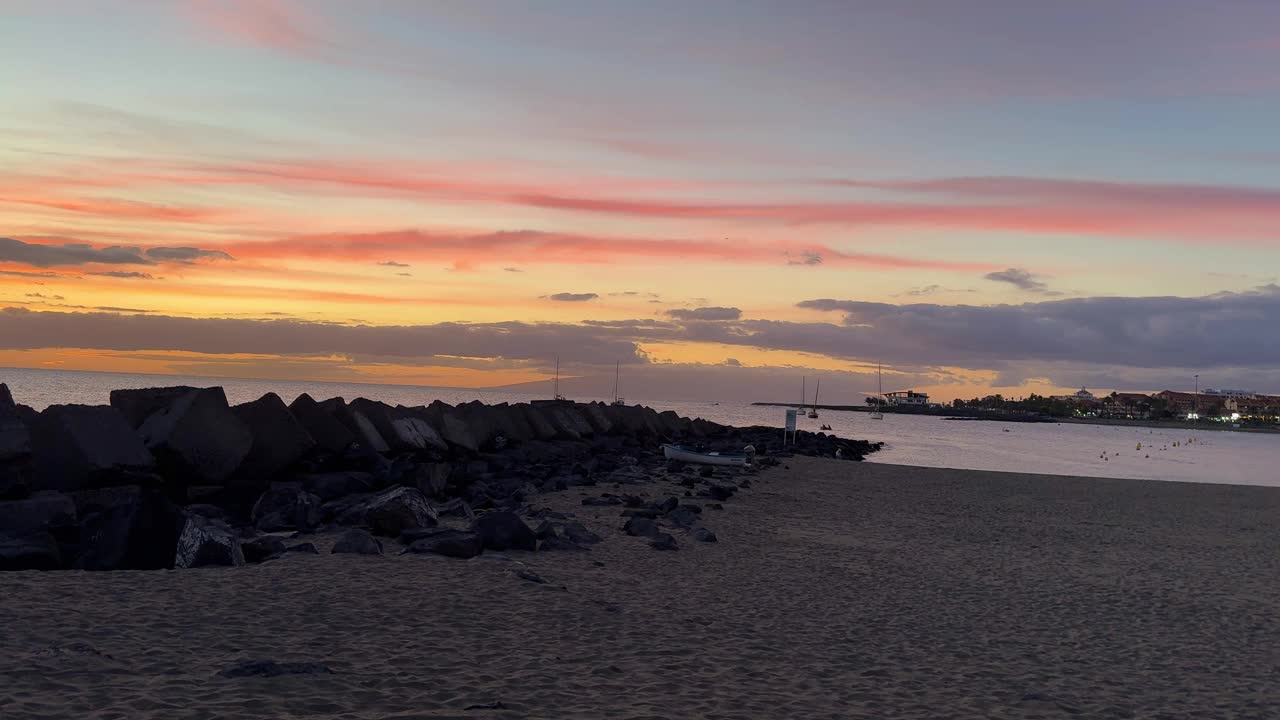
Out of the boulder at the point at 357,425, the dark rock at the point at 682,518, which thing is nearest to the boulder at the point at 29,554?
the dark rock at the point at 682,518

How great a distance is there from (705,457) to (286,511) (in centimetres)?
1932

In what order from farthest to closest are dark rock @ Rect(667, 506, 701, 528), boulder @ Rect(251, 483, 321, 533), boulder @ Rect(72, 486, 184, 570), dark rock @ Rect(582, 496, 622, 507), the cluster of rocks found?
dark rock @ Rect(582, 496, 622, 507)
dark rock @ Rect(667, 506, 701, 528)
boulder @ Rect(251, 483, 321, 533)
the cluster of rocks
boulder @ Rect(72, 486, 184, 570)

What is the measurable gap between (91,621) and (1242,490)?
121 feet

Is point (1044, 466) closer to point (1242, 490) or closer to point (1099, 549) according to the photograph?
point (1242, 490)

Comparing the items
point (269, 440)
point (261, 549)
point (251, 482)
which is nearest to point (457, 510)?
point (251, 482)

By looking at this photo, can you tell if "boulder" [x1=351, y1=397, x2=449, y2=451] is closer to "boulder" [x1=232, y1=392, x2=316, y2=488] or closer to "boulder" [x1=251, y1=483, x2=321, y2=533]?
"boulder" [x1=232, y1=392, x2=316, y2=488]

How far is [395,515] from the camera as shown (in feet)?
41.6

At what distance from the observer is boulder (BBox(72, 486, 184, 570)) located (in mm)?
10023

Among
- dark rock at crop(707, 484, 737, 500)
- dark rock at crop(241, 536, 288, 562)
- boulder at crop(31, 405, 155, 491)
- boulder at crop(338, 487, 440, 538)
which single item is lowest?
dark rock at crop(707, 484, 737, 500)

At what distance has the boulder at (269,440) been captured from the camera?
17.8m

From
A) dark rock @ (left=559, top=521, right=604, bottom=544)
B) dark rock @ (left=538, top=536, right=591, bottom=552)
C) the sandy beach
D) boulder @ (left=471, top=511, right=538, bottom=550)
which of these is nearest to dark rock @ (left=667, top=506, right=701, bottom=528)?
the sandy beach

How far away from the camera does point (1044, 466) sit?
5384 centimetres

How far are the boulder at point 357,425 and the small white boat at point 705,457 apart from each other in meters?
12.5

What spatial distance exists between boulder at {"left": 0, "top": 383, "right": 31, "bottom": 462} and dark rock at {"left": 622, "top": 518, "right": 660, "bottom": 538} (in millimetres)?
8273
